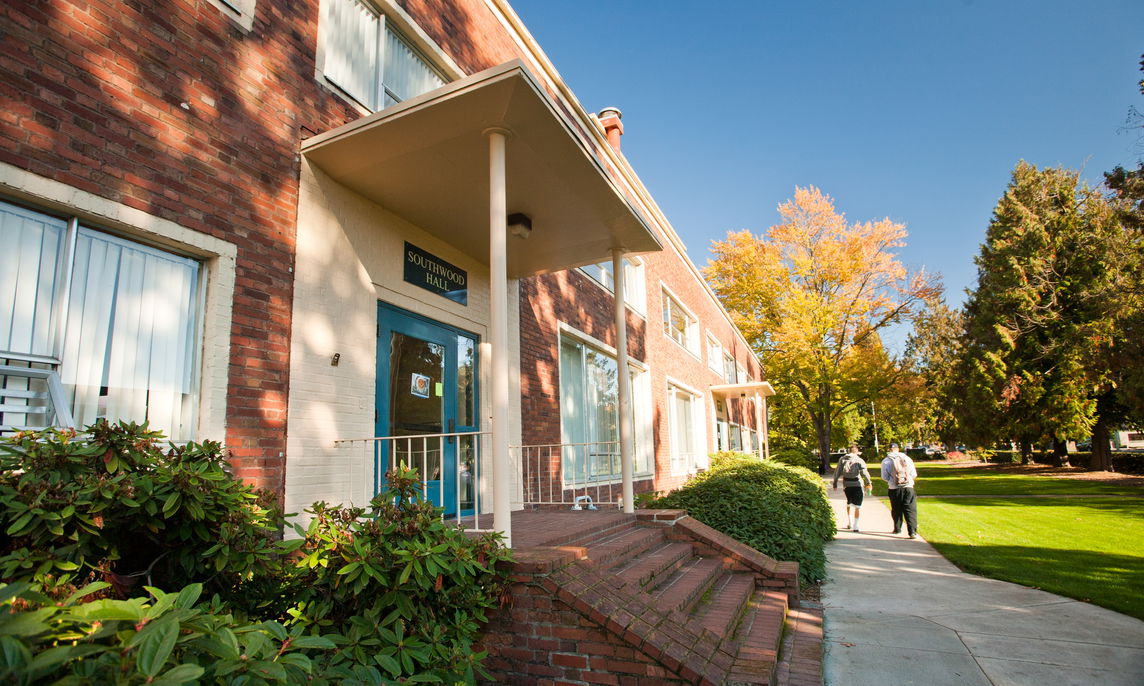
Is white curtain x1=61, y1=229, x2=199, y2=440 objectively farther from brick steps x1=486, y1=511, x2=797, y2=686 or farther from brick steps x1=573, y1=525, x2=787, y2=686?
brick steps x1=573, y1=525, x2=787, y2=686

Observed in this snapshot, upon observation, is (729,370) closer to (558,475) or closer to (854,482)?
(854,482)

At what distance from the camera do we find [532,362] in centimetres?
827

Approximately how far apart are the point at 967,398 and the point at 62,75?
33.3 meters

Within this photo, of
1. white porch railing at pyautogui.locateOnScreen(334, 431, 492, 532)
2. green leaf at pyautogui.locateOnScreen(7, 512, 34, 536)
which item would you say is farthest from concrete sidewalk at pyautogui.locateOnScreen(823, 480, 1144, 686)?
green leaf at pyautogui.locateOnScreen(7, 512, 34, 536)

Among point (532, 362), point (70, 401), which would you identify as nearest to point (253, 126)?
point (70, 401)

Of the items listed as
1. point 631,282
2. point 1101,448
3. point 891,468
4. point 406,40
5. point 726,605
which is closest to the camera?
point 726,605

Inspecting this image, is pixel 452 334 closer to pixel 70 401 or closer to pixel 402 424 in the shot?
pixel 402 424

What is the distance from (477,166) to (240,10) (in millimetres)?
1997

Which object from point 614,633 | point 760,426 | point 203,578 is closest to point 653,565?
point 614,633

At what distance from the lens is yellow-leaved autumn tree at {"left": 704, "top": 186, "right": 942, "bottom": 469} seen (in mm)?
26469

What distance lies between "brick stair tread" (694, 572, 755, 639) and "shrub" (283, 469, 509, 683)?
1.70m

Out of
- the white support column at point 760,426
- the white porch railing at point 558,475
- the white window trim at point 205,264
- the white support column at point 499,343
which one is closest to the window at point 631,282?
the white porch railing at point 558,475

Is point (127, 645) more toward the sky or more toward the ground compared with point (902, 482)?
more toward the sky

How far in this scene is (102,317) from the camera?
11.6ft
